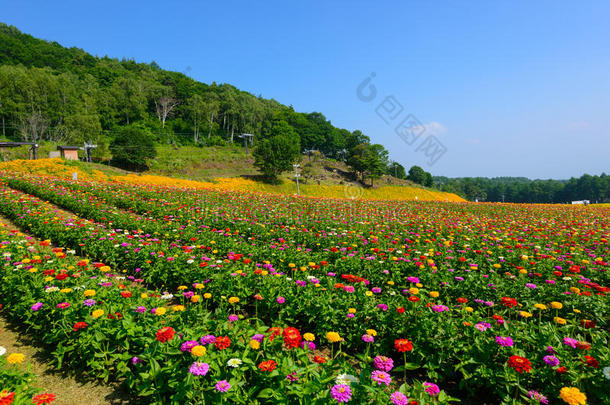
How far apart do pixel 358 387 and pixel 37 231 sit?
10192 mm

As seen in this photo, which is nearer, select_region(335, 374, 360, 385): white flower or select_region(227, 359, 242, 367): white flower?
select_region(335, 374, 360, 385): white flower

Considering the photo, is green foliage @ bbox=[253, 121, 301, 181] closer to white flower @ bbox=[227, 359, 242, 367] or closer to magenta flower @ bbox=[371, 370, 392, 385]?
white flower @ bbox=[227, 359, 242, 367]

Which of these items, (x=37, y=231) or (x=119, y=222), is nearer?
(x=37, y=231)

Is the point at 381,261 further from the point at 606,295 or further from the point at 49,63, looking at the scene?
the point at 49,63

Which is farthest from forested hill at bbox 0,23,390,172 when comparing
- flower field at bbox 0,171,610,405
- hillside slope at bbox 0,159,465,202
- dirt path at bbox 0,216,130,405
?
dirt path at bbox 0,216,130,405

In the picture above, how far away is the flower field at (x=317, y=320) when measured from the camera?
255 cm

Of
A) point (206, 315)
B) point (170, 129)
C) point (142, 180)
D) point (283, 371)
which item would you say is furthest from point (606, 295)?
point (170, 129)

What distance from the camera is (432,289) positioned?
Answer: 505 cm

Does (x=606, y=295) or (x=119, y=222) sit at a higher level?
(x=606, y=295)

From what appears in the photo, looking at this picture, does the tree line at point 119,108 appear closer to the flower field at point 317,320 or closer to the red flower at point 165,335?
the flower field at point 317,320

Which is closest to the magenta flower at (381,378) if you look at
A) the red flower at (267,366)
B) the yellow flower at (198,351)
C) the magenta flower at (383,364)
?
the magenta flower at (383,364)

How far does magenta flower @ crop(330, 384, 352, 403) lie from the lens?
6.70 ft

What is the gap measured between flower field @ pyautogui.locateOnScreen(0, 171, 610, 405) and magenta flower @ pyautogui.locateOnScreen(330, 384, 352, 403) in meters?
0.03

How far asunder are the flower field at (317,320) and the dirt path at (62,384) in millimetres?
147
